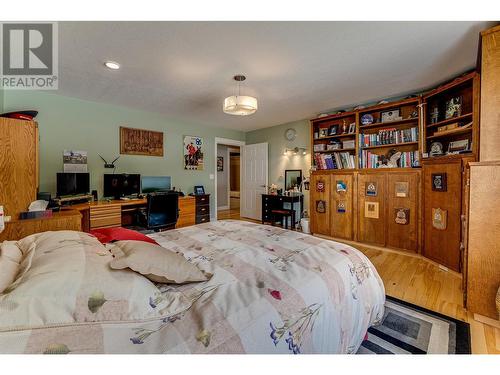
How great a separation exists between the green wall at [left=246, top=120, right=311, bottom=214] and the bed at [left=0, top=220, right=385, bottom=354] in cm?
341

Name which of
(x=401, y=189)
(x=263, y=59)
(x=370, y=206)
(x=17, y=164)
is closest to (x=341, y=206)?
(x=370, y=206)

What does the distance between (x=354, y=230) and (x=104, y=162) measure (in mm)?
4186

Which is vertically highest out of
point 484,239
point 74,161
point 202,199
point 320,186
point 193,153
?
point 193,153

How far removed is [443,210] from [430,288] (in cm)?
96

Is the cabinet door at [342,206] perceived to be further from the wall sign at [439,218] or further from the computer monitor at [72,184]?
the computer monitor at [72,184]

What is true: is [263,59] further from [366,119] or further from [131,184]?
[131,184]

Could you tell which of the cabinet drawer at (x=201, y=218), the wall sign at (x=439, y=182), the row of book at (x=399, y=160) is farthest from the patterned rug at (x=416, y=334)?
the cabinet drawer at (x=201, y=218)

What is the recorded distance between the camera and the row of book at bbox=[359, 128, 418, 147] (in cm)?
314

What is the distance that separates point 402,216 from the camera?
313cm

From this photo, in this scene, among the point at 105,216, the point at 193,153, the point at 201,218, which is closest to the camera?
the point at 105,216

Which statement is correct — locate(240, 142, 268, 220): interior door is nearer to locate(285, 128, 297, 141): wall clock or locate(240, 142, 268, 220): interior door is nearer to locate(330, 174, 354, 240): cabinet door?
locate(285, 128, 297, 141): wall clock

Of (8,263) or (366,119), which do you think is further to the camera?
(366,119)

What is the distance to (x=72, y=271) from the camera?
2.58 feet
